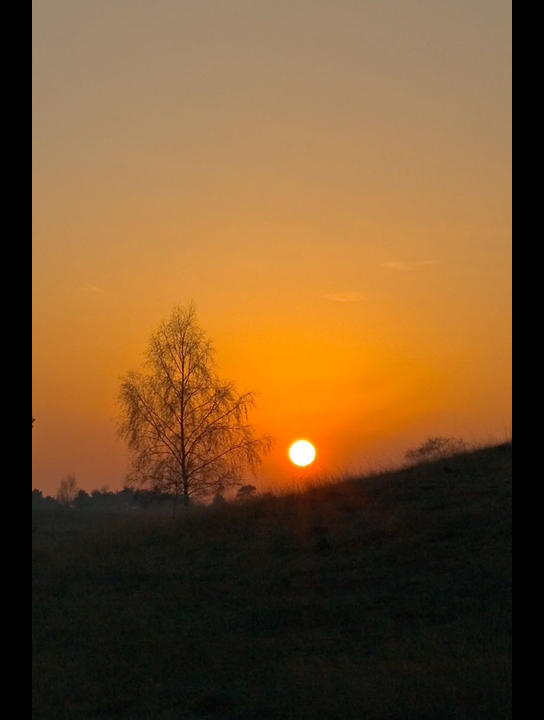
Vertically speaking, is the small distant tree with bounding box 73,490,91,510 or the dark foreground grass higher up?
the dark foreground grass

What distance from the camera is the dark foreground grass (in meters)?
10.2

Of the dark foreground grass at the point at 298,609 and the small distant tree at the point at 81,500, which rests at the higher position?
the dark foreground grass at the point at 298,609

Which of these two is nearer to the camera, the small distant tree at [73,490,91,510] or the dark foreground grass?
the dark foreground grass

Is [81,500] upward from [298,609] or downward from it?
downward

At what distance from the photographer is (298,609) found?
595 inches

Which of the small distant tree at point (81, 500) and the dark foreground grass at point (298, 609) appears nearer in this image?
the dark foreground grass at point (298, 609)

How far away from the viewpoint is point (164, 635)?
14023 mm

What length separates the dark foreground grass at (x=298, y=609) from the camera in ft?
33.5

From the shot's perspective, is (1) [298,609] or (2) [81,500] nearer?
(1) [298,609]
